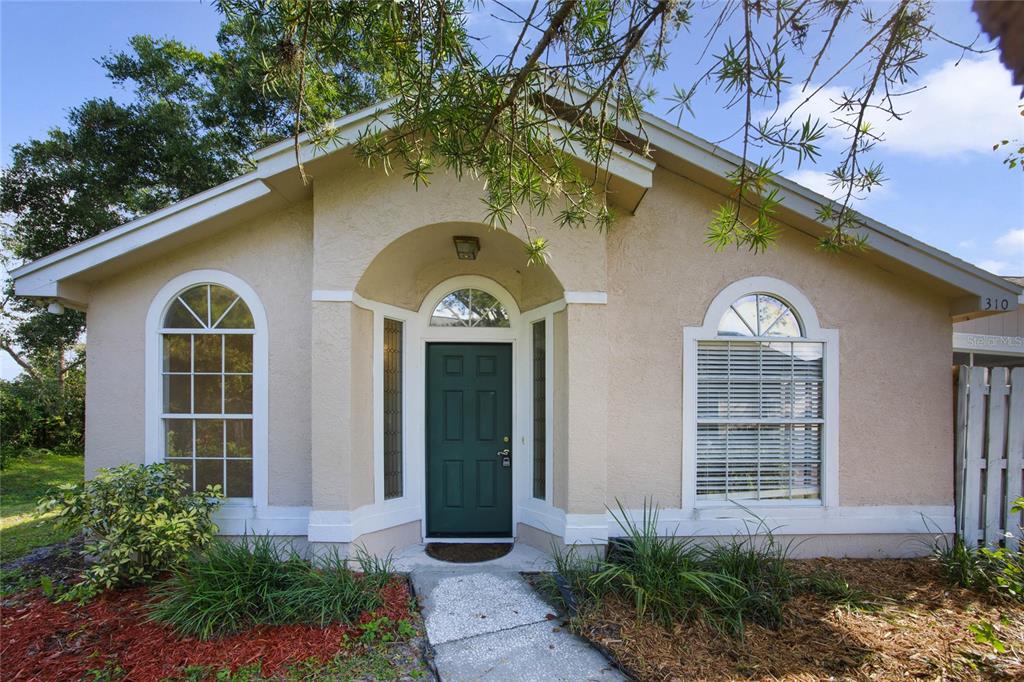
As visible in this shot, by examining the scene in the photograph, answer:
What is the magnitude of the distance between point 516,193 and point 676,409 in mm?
3347

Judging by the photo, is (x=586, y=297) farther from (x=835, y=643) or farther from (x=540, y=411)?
(x=835, y=643)

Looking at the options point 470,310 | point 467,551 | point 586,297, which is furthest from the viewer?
point 470,310

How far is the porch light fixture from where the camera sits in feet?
18.3

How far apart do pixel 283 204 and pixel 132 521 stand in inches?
140

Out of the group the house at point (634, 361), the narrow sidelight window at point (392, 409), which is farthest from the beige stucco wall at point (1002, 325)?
the narrow sidelight window at point (392, 409)

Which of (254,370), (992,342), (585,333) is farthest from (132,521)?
(992,342)

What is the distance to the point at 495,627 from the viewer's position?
166 inches

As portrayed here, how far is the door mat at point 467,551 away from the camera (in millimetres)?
5582

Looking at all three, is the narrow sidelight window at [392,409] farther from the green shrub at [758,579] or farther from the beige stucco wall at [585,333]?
the green shrub at [758,579]

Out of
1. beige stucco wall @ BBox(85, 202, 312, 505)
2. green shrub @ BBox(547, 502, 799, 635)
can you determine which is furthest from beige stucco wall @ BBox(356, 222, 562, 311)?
green shrub @ BBox(547, 502, 799, 635)

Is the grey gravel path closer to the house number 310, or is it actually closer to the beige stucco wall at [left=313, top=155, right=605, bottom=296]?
the beige stucco wall at [left=313, top=155, right=605, bottom=296]

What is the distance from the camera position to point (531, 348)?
20.4 ft

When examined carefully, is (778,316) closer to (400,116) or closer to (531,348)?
(531,348)

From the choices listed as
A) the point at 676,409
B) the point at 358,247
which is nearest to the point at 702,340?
the point at 676,409
